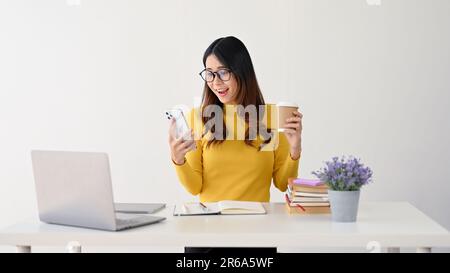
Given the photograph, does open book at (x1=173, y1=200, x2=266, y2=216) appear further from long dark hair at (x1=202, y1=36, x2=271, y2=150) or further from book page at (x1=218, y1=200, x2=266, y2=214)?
long dark hair at (x1=202, y1=36, x2=271, y2=150)

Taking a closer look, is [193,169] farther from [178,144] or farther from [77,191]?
[77,191]

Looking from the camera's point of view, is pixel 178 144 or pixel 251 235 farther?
pixel 178 144

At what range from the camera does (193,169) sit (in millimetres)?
2588

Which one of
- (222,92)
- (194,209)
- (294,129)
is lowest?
(194,209)

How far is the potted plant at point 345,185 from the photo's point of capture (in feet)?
6.40

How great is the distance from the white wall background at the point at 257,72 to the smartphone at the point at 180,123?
161 centimetres

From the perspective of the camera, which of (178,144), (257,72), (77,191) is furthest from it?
(257,72)

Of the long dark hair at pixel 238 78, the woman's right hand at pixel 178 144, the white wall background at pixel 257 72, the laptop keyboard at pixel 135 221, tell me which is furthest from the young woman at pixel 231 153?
the white wall background at pixel 257 72

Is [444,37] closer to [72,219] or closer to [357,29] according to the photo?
[357,29]

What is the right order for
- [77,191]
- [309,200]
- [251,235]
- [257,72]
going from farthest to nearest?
[257,72] → [309,200] → [77,191] → [251,235]

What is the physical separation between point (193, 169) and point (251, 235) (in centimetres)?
85

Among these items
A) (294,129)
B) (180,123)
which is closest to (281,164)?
(294,129)

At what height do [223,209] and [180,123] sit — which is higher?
[180,123]
